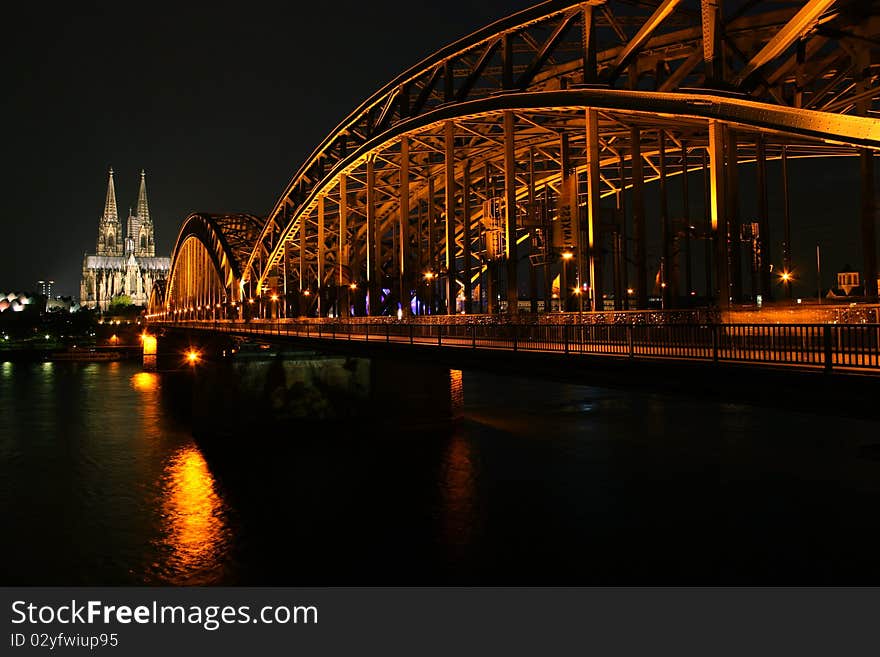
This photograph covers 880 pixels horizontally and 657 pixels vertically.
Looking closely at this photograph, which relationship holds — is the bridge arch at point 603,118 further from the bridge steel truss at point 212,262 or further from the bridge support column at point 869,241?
the bridge steel truss at point 212,262

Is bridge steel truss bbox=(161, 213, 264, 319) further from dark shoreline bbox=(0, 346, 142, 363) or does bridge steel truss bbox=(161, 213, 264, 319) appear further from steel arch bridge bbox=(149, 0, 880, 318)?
steel arch bridge bbox=(149, 0, 880, 318)

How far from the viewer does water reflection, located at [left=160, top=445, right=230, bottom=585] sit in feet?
72.0

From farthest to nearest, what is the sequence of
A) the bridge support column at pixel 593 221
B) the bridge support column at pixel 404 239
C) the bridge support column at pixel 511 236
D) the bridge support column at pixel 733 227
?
the bridge support column at pixel 404 239, the bridge support column at pixel 511 236, the bridge support column at pixel 593 221, the bridge support column at pixel 733 227

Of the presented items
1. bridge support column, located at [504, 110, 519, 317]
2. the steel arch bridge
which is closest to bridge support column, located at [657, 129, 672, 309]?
the steel arch bridge

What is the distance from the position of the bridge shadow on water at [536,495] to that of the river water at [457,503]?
0.31 ft

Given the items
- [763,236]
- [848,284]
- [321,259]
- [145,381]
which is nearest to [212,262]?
[145,381]

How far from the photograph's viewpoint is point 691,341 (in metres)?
17.3

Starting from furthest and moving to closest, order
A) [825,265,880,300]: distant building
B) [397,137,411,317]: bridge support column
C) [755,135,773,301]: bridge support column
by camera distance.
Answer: [825,265,880,300]: distant building
[397,137,411,317]: bridge support column
[755,135,773,301]: bridge support column

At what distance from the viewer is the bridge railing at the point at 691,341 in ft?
46.4

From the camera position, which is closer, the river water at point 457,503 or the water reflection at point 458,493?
the river water at point 457,503

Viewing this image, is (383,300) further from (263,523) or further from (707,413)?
(263,523)

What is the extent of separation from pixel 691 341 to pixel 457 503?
1341 cm

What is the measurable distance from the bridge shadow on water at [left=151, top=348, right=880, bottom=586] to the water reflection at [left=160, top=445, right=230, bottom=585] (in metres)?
0.53

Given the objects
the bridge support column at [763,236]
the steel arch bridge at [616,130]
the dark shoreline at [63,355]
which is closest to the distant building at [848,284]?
the steel arch bridge at [616,130]
